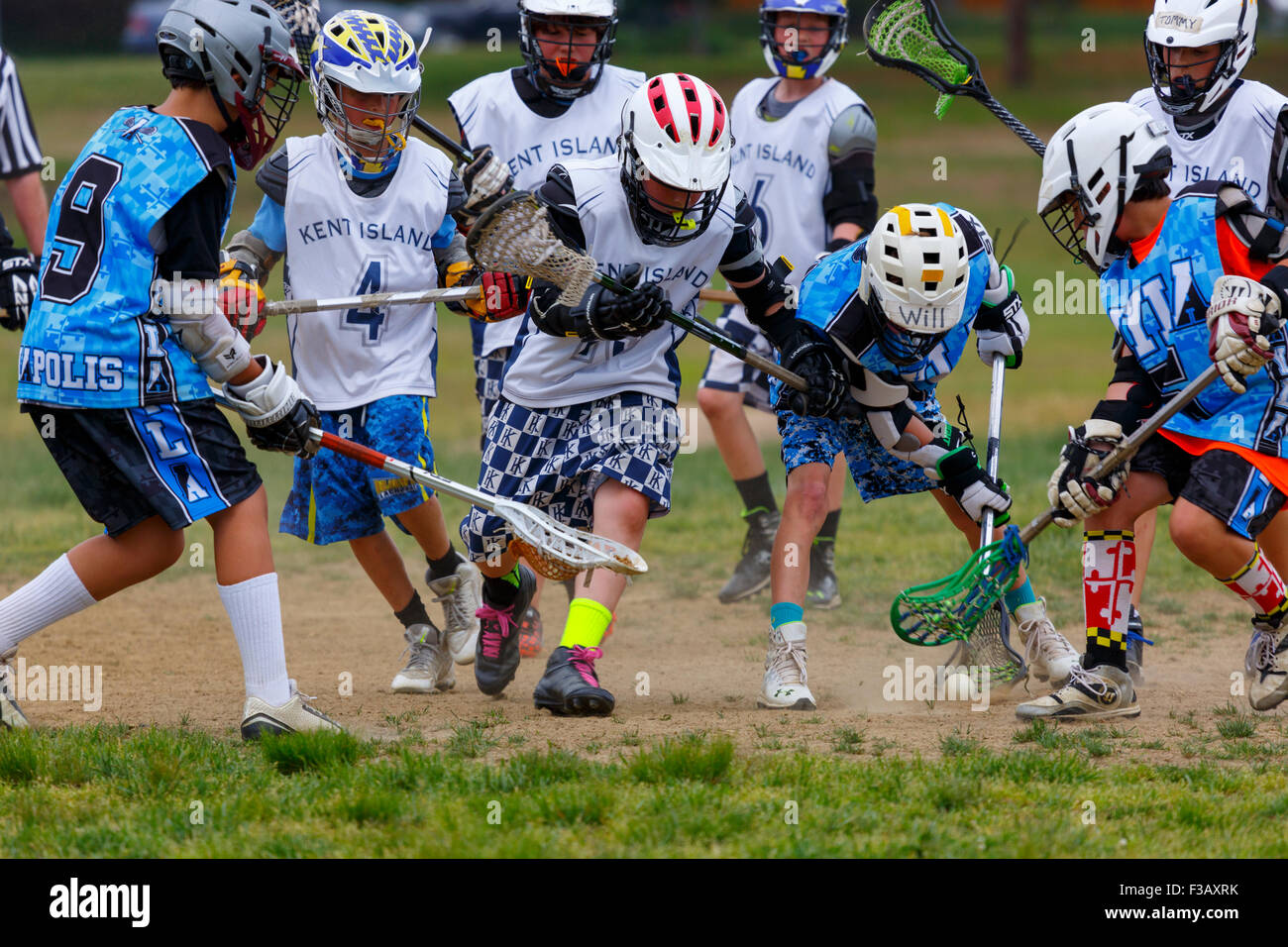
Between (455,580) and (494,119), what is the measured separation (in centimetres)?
206

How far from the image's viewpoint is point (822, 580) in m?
7.24

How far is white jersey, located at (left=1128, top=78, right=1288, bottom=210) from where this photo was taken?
567 centimetres

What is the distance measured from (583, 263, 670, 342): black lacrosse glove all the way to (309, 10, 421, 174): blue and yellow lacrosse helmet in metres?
1.02

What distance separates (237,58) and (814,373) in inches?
82.9

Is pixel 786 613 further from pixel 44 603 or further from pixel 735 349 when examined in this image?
pixel 44 603

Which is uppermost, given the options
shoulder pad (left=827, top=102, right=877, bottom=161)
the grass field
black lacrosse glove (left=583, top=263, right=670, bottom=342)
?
shoulder pad (left=827, top=102, right=877, bottom=161)

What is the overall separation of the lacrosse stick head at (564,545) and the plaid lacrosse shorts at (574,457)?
8.4 inches

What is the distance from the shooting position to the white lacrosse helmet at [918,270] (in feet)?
16.2

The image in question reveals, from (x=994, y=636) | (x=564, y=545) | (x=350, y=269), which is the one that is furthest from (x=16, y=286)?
(x=994, y=636)

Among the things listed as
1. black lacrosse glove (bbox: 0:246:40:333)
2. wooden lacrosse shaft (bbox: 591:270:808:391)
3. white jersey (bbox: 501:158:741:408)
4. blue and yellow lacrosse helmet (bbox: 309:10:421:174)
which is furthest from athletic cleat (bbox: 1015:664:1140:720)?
black lacrosse glove (bbox: 0:246:40:333)

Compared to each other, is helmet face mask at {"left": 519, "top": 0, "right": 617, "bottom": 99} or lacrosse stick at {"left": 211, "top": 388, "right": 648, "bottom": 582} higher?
helmet face mask at {"left": 519, "top": 0, "right": 617, "bottom": 99}

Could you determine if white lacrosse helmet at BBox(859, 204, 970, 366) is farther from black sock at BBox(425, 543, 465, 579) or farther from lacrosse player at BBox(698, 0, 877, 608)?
lacrosse player at BBox(698, 0, 877, 608)
